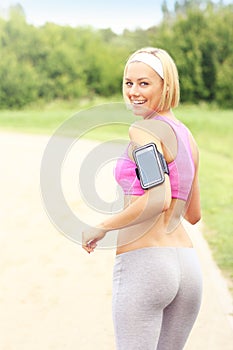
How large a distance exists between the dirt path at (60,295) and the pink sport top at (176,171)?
2.60 m

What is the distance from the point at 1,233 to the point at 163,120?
6.86 meters

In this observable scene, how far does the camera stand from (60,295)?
6480 mm

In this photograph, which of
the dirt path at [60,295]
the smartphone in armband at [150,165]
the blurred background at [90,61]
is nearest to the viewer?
the smartphone in armband at [150,165]

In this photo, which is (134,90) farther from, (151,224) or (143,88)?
(151,224)

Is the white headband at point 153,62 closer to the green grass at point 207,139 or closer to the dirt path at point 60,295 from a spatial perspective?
the green grass at point 207,139

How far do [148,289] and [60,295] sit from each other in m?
3.80

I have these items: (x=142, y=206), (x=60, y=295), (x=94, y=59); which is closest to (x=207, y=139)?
(x=60, y=295)

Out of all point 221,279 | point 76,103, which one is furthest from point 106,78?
point 221,279

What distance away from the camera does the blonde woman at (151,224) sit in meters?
2.67

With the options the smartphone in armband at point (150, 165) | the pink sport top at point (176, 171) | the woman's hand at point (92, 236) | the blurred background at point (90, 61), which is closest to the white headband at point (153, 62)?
the pink sport top at point (176, 171)

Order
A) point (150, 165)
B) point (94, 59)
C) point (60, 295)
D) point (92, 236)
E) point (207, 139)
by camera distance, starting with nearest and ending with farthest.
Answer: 1. point (150, 165)
2. point (92, 236)
3. point (60, 295)
4. point (207, 139)
5. point (94, 59)

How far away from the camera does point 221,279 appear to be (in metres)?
7.10

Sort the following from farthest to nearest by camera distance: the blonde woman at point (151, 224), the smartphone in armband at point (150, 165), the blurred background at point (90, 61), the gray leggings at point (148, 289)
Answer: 1. the blurred background at point (90, 61)
2. the gray leggings at point (148, 289)
3. the blonde woman at point (151, 224)
4. the smartphone in armband at point (150, 165)

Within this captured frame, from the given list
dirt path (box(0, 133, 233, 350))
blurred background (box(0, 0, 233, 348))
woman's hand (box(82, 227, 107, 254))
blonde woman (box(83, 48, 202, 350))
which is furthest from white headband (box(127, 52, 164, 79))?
blurred background (box(0, 0, 233, 348))
